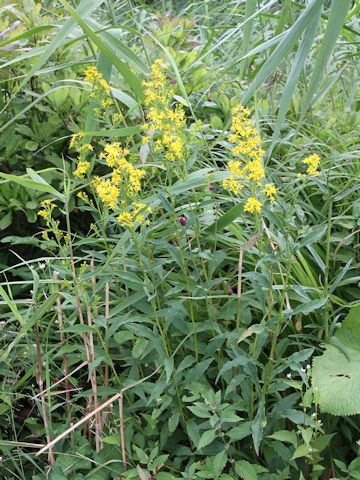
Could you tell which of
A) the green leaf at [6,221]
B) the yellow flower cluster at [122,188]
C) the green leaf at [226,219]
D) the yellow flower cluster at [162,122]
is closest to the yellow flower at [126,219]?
the yellow flower cluster at [122,188]

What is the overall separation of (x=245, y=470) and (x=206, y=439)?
0.10 meters

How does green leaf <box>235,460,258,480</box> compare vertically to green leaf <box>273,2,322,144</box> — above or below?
below

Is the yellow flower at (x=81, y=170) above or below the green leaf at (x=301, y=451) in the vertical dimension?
above

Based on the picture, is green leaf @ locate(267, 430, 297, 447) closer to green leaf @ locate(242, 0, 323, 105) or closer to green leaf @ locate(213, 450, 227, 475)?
green leaf @ locate(213, 450, 227, 475)

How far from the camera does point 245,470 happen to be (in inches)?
52.7

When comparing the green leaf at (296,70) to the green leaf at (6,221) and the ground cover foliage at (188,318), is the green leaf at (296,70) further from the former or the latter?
the green leaf at (6,221)

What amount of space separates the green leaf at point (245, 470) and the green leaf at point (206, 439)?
8cm

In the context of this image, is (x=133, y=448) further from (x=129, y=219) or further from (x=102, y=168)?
(x=102, y=168)

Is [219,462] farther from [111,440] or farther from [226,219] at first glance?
[226,219]

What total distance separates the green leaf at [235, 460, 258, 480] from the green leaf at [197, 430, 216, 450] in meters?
0.08

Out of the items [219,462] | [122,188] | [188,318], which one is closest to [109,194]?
[122,188]

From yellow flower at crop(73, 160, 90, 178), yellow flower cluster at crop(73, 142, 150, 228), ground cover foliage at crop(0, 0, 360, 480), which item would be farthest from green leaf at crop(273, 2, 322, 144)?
yellow flower at crop(73, 160, 90, 178)

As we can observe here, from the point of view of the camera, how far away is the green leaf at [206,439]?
1.31 m

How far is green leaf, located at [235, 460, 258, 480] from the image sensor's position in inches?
52.1
